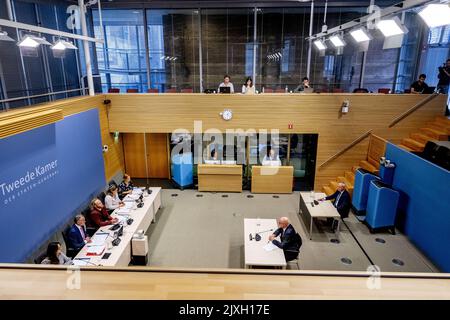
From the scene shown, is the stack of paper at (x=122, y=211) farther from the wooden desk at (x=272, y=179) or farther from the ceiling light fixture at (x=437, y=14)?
the ceiling light fixture at (x=437, y=14)

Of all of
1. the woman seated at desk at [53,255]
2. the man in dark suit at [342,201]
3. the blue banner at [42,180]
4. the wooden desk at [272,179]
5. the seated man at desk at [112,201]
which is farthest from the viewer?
the wooden desk at [272,179]

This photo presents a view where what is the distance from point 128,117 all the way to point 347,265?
7.43 m

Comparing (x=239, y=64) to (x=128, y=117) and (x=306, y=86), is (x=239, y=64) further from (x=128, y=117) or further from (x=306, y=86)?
(x=128, y=117)

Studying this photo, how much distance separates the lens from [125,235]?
5.91 metres

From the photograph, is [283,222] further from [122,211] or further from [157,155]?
[157,155]

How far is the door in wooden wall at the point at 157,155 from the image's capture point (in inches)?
418

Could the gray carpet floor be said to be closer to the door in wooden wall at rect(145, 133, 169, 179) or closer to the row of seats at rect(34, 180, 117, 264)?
the row of seats at rect(34, 180, 117, 264)

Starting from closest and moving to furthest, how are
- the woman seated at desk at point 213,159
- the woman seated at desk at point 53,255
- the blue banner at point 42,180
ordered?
1. the woman seated at desk at point 53,255
2. the blue banner at point 42,180
3. the woman seated at desk at point 213,159

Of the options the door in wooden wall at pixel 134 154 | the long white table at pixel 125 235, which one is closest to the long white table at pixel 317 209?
the long white table at pixel 125 235

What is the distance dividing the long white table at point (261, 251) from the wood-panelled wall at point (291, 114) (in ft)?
13.6

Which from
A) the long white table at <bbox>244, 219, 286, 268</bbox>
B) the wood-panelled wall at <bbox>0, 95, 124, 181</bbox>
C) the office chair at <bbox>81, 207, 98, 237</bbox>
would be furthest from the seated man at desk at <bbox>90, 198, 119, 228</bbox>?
the long white table at <bbox>244, 219, 286, 268</bbox>

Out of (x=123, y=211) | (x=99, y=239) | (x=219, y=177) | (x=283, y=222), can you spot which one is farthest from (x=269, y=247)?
(x=219, y=177)
